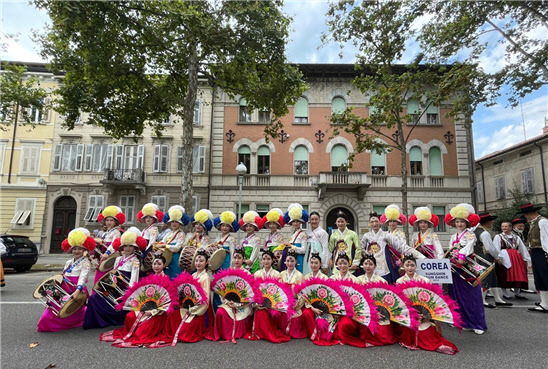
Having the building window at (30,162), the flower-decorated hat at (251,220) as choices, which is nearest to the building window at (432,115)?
the flower-decorated hat at (251,220)

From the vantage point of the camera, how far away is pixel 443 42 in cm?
1328

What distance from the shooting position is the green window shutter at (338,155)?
21.3 m

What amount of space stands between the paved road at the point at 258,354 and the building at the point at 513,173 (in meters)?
23.2

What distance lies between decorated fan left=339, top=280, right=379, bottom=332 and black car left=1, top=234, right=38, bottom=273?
14.3 m

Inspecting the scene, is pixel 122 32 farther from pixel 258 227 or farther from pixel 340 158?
pixel 340 158

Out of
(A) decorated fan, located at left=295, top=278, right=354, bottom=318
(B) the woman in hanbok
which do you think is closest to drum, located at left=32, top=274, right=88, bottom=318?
(B) the woman in hanbok

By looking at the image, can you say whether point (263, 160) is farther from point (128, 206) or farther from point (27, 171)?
point (27, 171)

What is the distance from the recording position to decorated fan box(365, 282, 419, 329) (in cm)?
459

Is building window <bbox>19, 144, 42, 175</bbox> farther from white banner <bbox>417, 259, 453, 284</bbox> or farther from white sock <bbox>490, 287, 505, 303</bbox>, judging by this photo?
white sock <bbox>490, 287, 505, 303</bbox>

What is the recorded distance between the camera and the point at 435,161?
69.9 ft

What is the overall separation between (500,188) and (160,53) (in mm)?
29543

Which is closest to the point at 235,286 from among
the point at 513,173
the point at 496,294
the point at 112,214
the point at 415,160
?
the point at 112,214

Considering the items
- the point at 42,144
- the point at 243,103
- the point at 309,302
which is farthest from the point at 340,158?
the point at 42,144

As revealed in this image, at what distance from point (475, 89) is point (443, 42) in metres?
2.50
